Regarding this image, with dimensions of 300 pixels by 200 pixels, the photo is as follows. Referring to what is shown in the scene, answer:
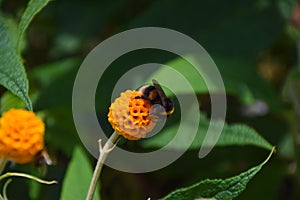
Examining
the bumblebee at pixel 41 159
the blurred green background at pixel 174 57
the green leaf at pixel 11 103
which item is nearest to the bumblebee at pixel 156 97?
the bumblebee at pixel 41 159

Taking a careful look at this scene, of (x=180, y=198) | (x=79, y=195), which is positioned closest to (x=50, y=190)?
Result: (x=79, y=195)

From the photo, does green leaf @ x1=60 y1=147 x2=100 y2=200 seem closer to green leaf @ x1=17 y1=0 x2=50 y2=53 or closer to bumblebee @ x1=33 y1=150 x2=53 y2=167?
bumblebee @ x1=33 y1=150 x2=53 y2=167

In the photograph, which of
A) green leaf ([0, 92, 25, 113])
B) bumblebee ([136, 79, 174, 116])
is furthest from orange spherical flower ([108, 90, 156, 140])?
green leaf ([0, 92, 25, 113])

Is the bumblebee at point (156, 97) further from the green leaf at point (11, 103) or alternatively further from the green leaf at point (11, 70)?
the green leaf at point (11, 103)

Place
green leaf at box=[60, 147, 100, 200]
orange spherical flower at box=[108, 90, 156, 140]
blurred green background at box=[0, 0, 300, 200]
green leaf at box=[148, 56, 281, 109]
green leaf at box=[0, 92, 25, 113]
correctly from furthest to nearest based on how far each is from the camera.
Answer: blurred green background at box=[0, 0, 300, 200]
green leaf at box=[148, 56, 281, 109]
green leaf at box=[0, 92, 25, 113]
green leaf at box=[60, 147, 100, 200]
orange spherical flower at box=[108, 90, 156, 140]

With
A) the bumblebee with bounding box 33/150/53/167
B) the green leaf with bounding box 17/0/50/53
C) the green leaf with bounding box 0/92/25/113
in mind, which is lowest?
the green leaf with bounding box 0/92/25/113

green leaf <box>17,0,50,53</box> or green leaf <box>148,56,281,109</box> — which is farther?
green leaf <box>148,56,281,109</box>
